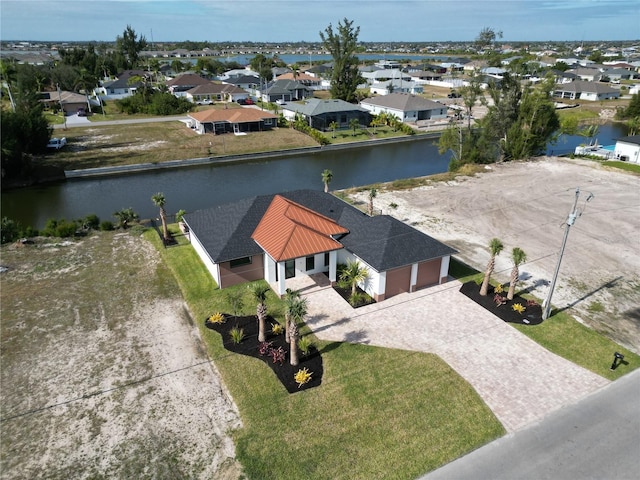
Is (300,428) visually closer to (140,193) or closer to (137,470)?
(137,470)

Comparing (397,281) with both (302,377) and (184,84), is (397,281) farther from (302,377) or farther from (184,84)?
(184,84)

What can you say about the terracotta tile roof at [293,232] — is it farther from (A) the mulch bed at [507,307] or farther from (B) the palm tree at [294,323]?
(A) the mulch bed at [507,307]

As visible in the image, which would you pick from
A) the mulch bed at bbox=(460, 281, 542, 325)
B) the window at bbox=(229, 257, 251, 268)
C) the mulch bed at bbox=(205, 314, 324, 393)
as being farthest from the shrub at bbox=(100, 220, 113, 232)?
the mulch bed at bbox=(460, 281, 542, 325)

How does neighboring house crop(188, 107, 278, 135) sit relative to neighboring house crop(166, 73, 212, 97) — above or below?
below

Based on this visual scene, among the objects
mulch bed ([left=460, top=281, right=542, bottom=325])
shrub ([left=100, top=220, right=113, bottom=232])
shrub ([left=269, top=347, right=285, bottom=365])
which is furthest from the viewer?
shrub ([left=100, top=220, right=113, bottom=232])

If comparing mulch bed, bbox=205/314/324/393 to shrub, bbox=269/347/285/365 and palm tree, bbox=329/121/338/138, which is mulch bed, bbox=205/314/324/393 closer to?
shrub, bbox=269/347/285/365

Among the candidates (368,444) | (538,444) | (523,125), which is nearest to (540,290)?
(538,444)
